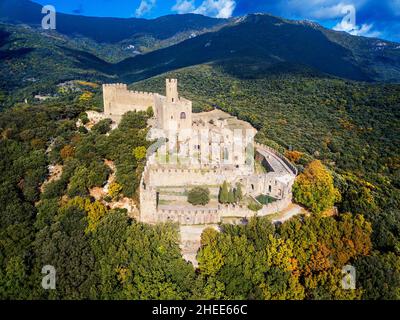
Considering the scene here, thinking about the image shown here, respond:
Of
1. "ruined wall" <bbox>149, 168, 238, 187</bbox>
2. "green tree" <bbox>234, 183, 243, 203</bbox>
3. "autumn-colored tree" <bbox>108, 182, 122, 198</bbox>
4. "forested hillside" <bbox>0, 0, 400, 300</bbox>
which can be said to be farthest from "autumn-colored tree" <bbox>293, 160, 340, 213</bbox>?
"autumn-colored tree" <bbox>108, 182, 122, 198</bbox>

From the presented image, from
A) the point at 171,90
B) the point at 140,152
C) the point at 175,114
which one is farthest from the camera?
the point at 171,90

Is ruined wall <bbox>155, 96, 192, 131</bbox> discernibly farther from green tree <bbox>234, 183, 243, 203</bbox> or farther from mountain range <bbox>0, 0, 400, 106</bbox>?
mountain range <bbox>0, 0, 400, 106</bbox>

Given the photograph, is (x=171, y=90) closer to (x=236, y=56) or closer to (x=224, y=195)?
(x=224, y=195)

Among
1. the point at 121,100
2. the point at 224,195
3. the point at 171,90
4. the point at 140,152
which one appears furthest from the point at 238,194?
the point at 121,100

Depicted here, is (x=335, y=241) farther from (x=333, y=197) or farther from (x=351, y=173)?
(x=351, y=173)
